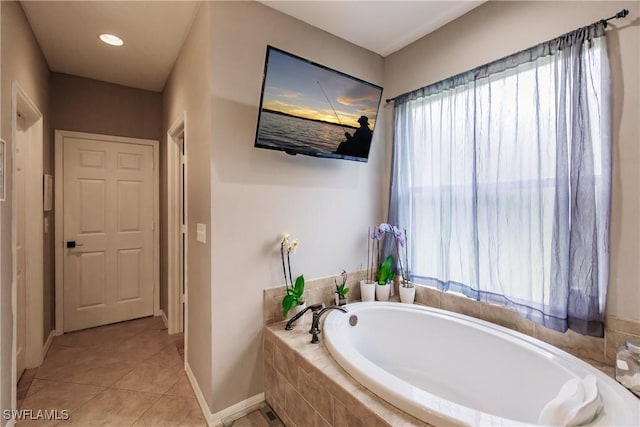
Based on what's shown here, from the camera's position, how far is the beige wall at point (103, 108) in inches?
115

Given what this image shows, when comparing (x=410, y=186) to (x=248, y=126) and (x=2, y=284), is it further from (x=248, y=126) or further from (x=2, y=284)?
(x=2, y=284)

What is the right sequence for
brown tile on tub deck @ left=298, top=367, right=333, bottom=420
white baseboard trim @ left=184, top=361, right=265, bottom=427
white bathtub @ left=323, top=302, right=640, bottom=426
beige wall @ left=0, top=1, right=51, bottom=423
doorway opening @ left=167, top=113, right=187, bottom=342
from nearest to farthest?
1. white bathtub @ left=323, top=302, right=640, bottom=426
2. brown tile on tub deck @ left=298, top=367, right=333, bottom=420
3. beige wall @ left=0, top=1, right=51, bottom=423
4. white baseboard trim @ left=184, top=361, right=265, bottom=427
5. doorway opening @ left=167, top=113, right=187, bottom=342

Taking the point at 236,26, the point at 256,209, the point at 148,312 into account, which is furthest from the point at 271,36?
the point at 148,312

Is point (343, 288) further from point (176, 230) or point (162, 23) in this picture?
point (162, 23)

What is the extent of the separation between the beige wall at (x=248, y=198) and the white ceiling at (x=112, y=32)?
0.49 metres

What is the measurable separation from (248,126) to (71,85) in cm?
244

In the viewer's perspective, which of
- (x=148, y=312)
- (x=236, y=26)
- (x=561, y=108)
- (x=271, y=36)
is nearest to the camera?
(x=561, y=108)

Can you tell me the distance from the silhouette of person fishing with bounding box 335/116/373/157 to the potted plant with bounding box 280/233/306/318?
77 centimetres

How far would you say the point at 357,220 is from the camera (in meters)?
2.49

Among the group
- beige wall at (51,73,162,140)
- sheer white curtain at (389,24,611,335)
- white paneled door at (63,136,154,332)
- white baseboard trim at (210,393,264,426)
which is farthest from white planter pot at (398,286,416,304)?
beige wall at (51,73,162,140)

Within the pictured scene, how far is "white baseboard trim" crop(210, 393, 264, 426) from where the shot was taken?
5.79 feet

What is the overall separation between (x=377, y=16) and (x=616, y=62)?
1.39 metres

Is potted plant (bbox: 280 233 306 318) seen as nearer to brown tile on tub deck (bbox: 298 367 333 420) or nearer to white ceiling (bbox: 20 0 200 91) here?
brown tile on tub deck (bbox: 298 367 333 420)

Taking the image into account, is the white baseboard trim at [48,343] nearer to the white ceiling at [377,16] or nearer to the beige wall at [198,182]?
the beige wall at [198,182]
